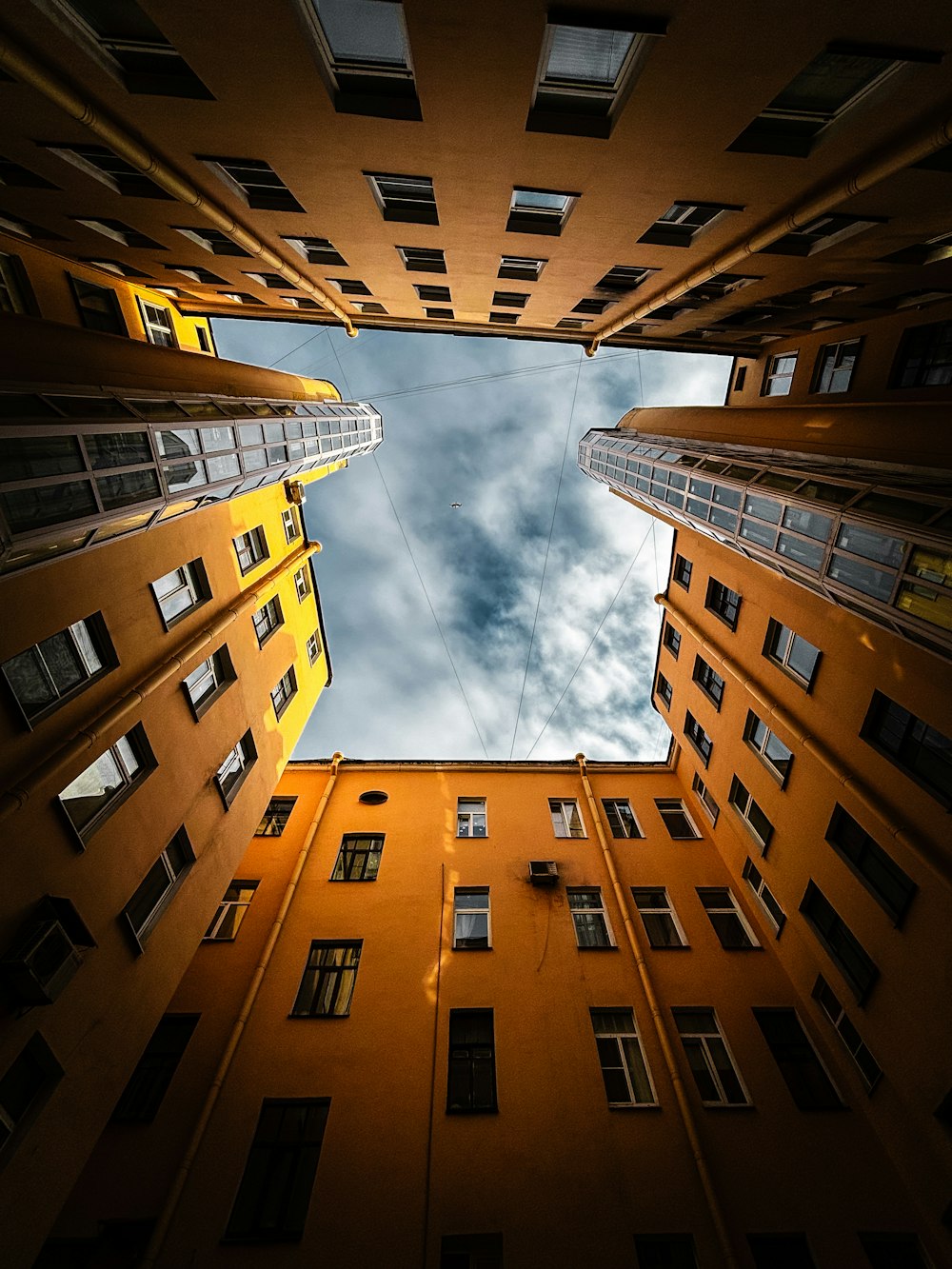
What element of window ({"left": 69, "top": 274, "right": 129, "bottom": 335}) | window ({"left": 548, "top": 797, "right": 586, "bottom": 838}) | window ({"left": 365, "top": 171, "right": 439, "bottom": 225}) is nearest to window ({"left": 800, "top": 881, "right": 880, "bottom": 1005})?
Answer: window ({"left": 548, "top": 797, "right": 586, "bottom": 838})

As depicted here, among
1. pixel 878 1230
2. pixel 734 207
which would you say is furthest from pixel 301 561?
pixel 878 1230

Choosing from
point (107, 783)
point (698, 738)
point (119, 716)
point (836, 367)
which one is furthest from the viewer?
point (698, 738)

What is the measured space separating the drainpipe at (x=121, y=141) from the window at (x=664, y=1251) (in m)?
23.9

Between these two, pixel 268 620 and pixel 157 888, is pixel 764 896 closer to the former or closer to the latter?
pixel 157 888

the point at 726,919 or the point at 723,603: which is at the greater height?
the point at 723,603

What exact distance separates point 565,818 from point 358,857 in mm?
8299

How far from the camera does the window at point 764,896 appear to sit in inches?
547

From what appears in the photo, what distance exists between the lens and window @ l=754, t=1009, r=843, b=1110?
11.5 meters

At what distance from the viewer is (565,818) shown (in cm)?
1867

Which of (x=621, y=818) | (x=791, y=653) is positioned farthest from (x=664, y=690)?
(x=791, y=653)

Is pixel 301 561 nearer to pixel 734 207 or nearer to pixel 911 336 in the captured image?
pixel 734 207

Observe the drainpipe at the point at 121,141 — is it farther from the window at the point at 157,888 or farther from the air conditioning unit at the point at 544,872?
the air conditioning unit at the point at 544,872

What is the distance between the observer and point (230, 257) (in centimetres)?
1533

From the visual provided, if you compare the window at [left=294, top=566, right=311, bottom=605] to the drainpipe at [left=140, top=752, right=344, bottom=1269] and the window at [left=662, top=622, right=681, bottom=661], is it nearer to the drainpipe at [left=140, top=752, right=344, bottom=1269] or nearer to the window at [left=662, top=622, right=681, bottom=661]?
the drainpipe at [left=140, top=752, right=344, bottom=1269]
